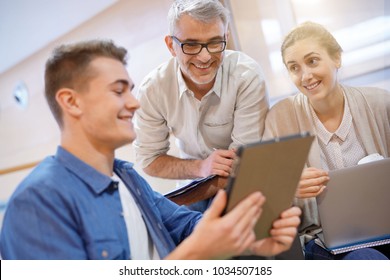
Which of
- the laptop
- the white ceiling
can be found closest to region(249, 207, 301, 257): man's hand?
the laptop

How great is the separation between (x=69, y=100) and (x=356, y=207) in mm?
782

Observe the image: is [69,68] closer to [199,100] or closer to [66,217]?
[66,217]

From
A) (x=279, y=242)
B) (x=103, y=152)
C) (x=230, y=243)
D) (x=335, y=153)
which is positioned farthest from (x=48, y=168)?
(x=335, y=153)

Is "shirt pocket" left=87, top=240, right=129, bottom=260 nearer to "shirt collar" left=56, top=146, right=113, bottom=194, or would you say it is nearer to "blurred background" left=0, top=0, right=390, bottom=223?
"shirt collar" left=56, top=146, right=113, bottom=194

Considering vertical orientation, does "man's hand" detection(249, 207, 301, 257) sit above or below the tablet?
below

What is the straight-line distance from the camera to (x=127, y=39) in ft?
6.28

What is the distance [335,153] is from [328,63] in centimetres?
27

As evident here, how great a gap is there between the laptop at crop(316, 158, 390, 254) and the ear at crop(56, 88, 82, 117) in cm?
66

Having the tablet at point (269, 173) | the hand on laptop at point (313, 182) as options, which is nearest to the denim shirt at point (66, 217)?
the tablet at point (269, 173)

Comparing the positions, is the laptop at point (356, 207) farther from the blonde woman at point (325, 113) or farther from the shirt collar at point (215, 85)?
the shirt collar at point (215, 85)

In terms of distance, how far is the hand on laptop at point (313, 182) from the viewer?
1233 mm

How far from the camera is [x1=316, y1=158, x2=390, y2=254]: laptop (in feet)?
4.09

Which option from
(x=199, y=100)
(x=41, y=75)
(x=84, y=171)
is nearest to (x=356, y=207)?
(x=199, y=100)
